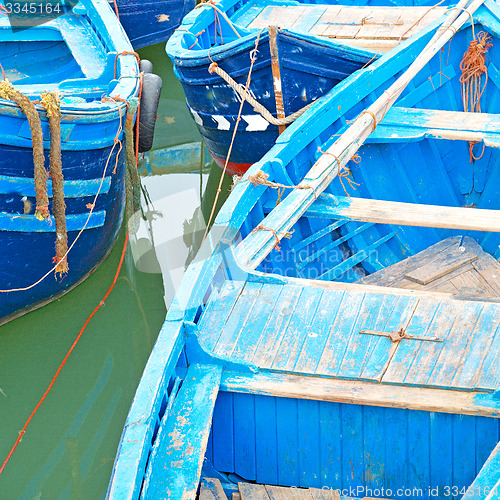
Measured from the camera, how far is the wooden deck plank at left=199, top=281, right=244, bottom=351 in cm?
315

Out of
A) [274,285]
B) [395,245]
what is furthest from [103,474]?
[395,245]

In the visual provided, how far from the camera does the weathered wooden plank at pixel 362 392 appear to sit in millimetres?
2748

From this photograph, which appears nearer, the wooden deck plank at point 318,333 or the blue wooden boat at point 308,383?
the blue wooden boat at point 308,383

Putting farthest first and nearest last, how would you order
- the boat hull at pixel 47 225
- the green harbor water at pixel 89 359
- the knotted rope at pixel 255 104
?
1. the knotted rope at pixel 255 104
2. the boat hull at pixel 47 225
3. the green harbor water at pixel 89 359

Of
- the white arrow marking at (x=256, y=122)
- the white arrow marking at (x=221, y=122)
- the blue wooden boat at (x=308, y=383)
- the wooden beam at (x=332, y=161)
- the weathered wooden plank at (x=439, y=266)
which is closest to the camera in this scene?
the blue wooden boat at (x=308, y=383)

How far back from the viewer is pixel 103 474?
4273 mm

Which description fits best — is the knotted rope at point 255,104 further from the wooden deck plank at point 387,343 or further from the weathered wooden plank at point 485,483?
the weathered wooden plank at point 485,483

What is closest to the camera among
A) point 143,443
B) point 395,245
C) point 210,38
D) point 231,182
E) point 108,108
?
point 143,443

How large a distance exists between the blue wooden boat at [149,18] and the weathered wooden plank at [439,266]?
6.51 meters

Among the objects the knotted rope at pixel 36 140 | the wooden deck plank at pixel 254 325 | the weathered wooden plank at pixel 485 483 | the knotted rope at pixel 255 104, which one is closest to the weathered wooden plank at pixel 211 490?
the wooden deck plank at pixel 254 325

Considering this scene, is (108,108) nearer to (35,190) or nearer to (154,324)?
(35,190)

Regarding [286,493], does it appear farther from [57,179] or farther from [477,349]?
[57,179]

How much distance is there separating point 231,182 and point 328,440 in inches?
194

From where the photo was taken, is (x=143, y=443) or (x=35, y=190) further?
(x=35, y=190)
